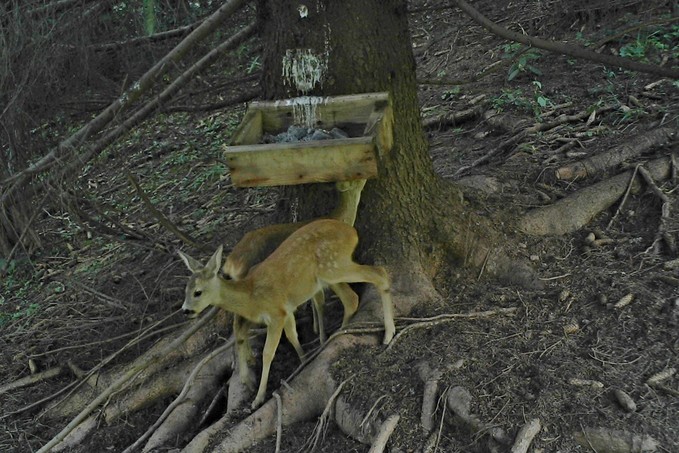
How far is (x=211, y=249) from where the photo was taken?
6.41 metres

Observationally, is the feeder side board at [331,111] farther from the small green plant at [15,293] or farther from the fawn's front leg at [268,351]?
the small green plant at [15,293]

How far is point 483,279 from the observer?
565 cm

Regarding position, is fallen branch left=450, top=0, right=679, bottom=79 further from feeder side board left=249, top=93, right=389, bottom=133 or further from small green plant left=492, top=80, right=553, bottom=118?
small green plant left=492, top=80, right=553, bottom=118

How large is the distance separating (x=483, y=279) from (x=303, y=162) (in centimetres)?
192

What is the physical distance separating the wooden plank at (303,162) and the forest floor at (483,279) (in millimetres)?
1281

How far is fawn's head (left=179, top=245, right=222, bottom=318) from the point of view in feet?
16.0

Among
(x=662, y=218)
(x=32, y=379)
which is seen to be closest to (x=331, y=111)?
(x=662, y=218)

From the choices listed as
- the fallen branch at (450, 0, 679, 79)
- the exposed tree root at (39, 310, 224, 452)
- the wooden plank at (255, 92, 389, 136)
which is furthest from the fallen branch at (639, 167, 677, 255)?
the exposed tree root at (39, 310, 224, 452)

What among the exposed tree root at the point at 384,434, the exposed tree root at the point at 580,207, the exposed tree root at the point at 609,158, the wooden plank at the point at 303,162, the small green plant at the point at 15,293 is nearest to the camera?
the wooden plank at the point at 303,162

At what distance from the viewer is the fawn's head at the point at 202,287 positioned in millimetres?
4887

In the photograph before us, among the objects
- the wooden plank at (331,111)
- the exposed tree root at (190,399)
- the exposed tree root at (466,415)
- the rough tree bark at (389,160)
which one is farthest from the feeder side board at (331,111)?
the exposed tree root at (466,415)

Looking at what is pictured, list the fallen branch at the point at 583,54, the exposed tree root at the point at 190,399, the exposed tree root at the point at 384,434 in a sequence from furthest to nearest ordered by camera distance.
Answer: the fallen branch at the point at 583,54, the exposed tree root at the point at 190,399, the exposed tree root at the point at 384,434

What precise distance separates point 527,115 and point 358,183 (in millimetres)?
3298

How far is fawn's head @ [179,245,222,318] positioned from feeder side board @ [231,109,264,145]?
668mm
